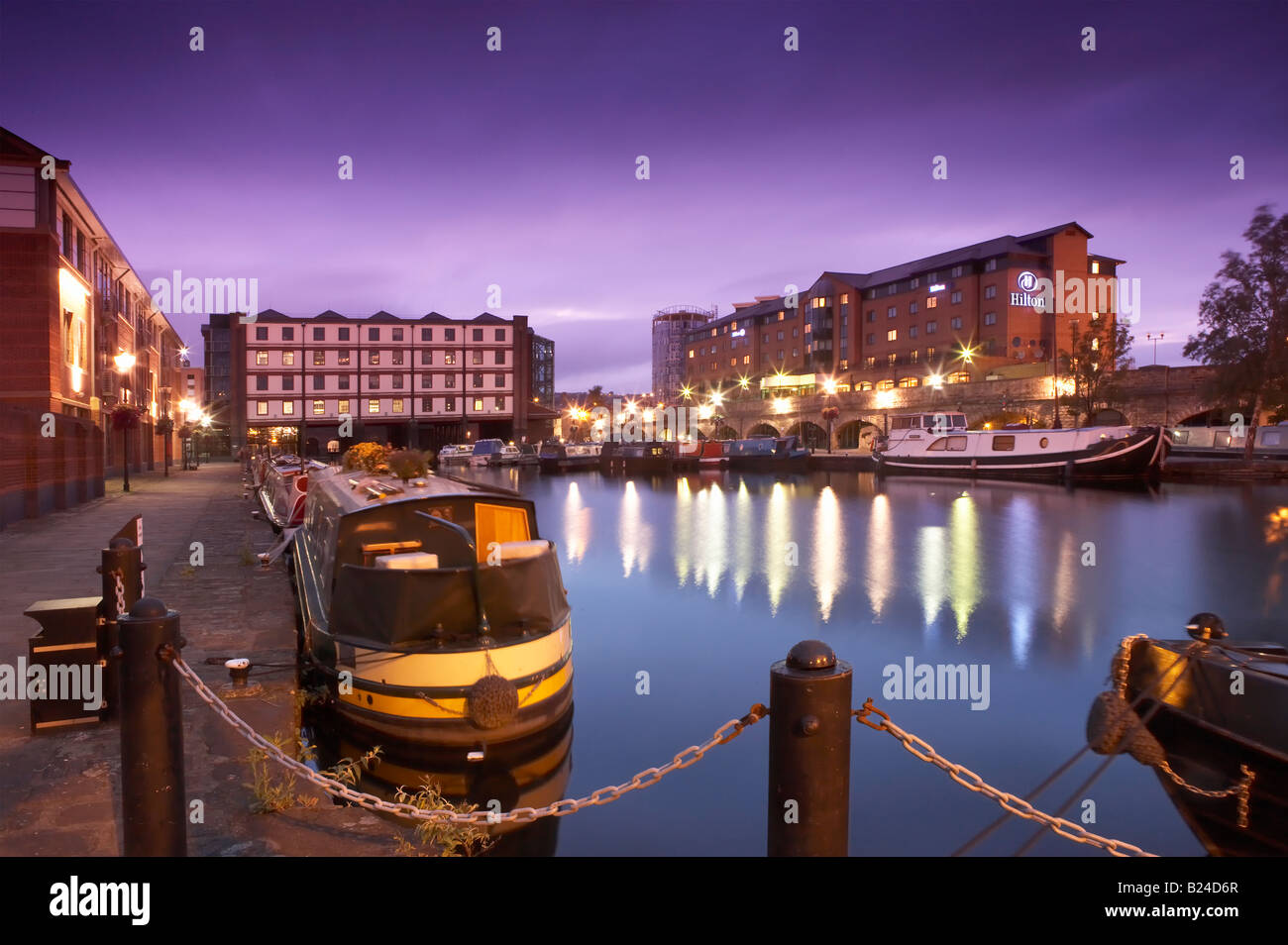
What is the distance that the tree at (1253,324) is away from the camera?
39719 millimetres

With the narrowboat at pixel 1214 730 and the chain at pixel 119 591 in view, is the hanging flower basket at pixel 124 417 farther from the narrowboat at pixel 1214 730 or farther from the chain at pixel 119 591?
the narrowboat at pixel 1214 730

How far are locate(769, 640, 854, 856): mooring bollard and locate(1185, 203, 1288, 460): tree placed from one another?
47593mm

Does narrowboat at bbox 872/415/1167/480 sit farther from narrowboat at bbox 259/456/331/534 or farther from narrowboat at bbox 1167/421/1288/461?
narrowboat at bbox 259/456/331/534

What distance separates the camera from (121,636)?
3389 millimetres

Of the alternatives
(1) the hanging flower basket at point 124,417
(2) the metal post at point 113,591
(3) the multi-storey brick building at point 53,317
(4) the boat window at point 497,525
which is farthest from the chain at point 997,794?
(1) the hanging flower basket at point 124,417

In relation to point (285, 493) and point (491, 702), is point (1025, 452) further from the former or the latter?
point (491, 702)

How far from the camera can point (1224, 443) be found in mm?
51406

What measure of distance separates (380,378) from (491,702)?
71454mm

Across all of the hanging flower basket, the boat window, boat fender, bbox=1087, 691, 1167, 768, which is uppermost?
the hanging flower basket

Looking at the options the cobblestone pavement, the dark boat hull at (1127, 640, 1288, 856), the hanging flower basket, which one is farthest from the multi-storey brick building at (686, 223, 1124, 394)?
the cobblestone pavement

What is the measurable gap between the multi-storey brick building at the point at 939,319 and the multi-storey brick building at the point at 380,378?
31.9 metres

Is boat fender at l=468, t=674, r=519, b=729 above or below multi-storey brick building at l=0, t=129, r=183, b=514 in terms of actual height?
below

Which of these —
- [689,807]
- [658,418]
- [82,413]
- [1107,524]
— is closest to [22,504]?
[82,413]

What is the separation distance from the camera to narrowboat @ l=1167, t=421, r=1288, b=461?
4500 cm
